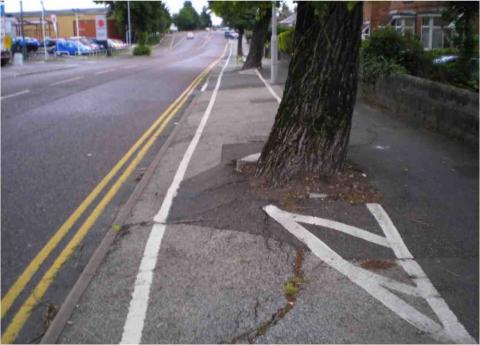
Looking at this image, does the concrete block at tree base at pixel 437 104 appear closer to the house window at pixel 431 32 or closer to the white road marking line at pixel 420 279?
the white road marking line at pixel 420 279

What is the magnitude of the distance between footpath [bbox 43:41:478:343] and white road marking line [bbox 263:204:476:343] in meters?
0.01

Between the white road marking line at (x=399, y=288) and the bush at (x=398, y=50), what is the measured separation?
974 cm

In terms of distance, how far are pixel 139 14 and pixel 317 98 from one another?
260 ft

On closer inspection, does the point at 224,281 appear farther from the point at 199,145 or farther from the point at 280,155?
the point at 199,145

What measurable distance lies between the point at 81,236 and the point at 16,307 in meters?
1.40

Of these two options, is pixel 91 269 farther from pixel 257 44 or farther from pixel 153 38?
pixel 153 38

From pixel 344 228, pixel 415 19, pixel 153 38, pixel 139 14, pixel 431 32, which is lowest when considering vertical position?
pixel 344 228

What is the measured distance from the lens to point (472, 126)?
9242 mm

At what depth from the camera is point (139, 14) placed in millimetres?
81312

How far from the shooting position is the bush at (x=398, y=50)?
14.5 meters

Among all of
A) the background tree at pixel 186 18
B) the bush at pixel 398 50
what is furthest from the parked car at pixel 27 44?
the background tree at pixel 186 18

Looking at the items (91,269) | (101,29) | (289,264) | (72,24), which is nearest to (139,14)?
(101,29)

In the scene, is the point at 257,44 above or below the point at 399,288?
above

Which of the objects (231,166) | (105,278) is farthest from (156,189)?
(105,278)
